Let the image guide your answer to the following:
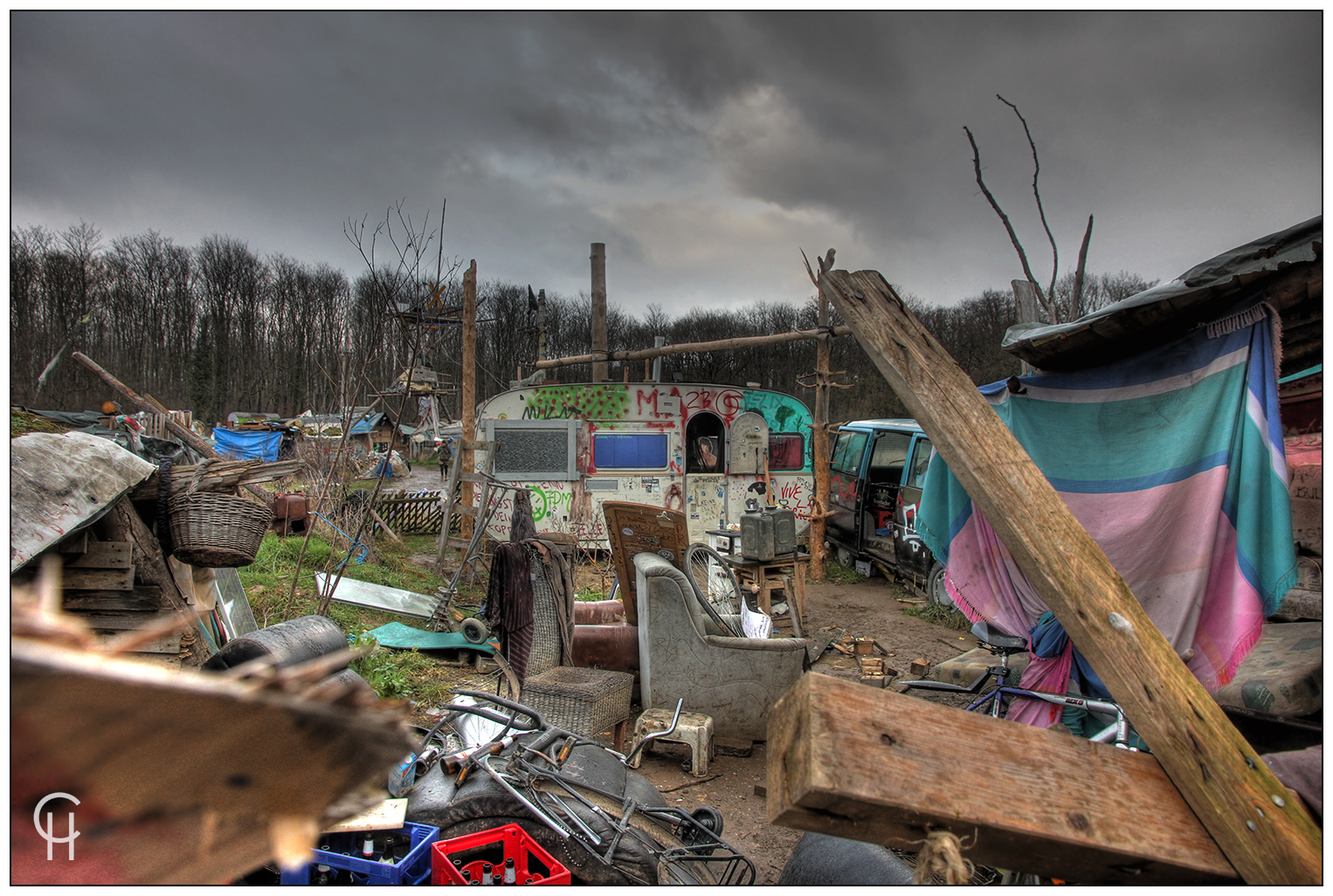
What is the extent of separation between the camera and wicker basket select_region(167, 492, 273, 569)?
131 inches

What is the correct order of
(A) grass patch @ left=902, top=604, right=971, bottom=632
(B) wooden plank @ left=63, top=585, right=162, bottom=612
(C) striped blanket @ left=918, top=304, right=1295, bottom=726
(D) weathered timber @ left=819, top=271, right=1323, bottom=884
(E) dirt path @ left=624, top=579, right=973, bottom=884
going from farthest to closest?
(A) grass patch @ left=902, top=604, right=971, bottom=632 < (E) dirt path @ left=624, top=579, right=973, bottom=884 < (B) wooden plank @ left=63, top=585, right=162, bottom=612 < (C) striped blanket @ left=918, top=304, right=1295, bottom=726 < (D) weathered timber @ left=819, top=271, right=1323, bottom=884

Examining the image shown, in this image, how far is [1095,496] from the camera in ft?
8.59

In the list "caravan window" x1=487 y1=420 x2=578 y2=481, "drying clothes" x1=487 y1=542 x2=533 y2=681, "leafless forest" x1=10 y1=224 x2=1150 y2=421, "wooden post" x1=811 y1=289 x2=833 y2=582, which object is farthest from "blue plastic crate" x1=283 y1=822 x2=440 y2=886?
"leafless forest" x1=10 y1=224 x2=1150 y2=421

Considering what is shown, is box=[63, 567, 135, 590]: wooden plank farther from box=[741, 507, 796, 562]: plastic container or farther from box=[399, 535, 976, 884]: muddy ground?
box=[741, 507, 796, 562]: plastic container

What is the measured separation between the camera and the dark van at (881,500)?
8258 millimetres

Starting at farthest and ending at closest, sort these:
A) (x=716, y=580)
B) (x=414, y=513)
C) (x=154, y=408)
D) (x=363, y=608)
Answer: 1. (x=414, y=513)
2. (x=154, y=408)
3. (x=363, y=608)
4. (x=716, y=580)

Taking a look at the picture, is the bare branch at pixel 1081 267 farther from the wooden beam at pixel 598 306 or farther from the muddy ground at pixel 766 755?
the wooden beam at pixel 598 306

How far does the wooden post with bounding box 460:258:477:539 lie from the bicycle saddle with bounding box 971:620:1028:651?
7.70m

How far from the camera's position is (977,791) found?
0.75 meters

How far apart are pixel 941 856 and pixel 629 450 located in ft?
34.3

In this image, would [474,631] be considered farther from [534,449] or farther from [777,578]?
[534,449]

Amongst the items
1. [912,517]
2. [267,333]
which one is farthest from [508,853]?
A: [267,333]

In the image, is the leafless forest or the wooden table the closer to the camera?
the wooden table

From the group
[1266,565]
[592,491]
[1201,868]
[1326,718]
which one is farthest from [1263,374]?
[592,491]
